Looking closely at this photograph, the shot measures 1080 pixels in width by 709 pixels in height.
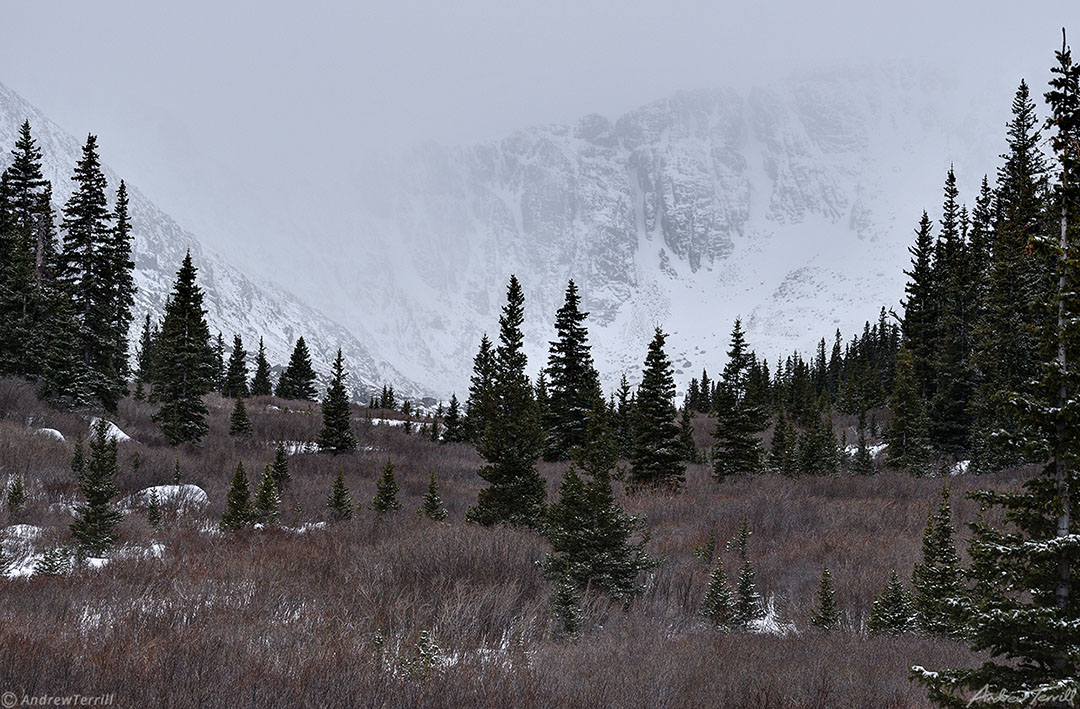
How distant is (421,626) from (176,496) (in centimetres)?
1441

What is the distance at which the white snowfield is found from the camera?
1664 centimetres

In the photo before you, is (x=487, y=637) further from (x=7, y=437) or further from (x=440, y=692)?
(x=7, y=437)

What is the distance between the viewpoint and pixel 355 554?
29.6ft

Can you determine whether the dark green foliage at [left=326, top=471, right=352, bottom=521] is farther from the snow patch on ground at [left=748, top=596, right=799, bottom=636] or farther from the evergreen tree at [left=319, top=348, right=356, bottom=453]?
the evergreen tree at [left=319, top=348, right=356, bottom=453]

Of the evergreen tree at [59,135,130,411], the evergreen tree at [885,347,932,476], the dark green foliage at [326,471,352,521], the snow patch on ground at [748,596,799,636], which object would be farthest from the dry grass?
the evergreen tree at [885,347,932,476]

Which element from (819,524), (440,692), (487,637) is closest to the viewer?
(440,692)

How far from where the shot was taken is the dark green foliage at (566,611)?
6668 millimetres

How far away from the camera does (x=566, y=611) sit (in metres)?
6.77

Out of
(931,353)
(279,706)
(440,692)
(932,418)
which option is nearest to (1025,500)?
(440,692)

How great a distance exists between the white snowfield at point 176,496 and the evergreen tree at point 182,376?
9063mm

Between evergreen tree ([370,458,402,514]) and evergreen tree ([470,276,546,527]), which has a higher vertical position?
evergreen tree ([470,276,546,527])

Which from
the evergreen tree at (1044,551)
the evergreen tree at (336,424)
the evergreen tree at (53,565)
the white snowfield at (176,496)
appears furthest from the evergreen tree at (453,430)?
the evergreen tree at (1044,551)

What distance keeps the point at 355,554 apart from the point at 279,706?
5.56 m

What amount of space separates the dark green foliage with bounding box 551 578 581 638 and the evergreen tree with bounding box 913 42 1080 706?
370cm
